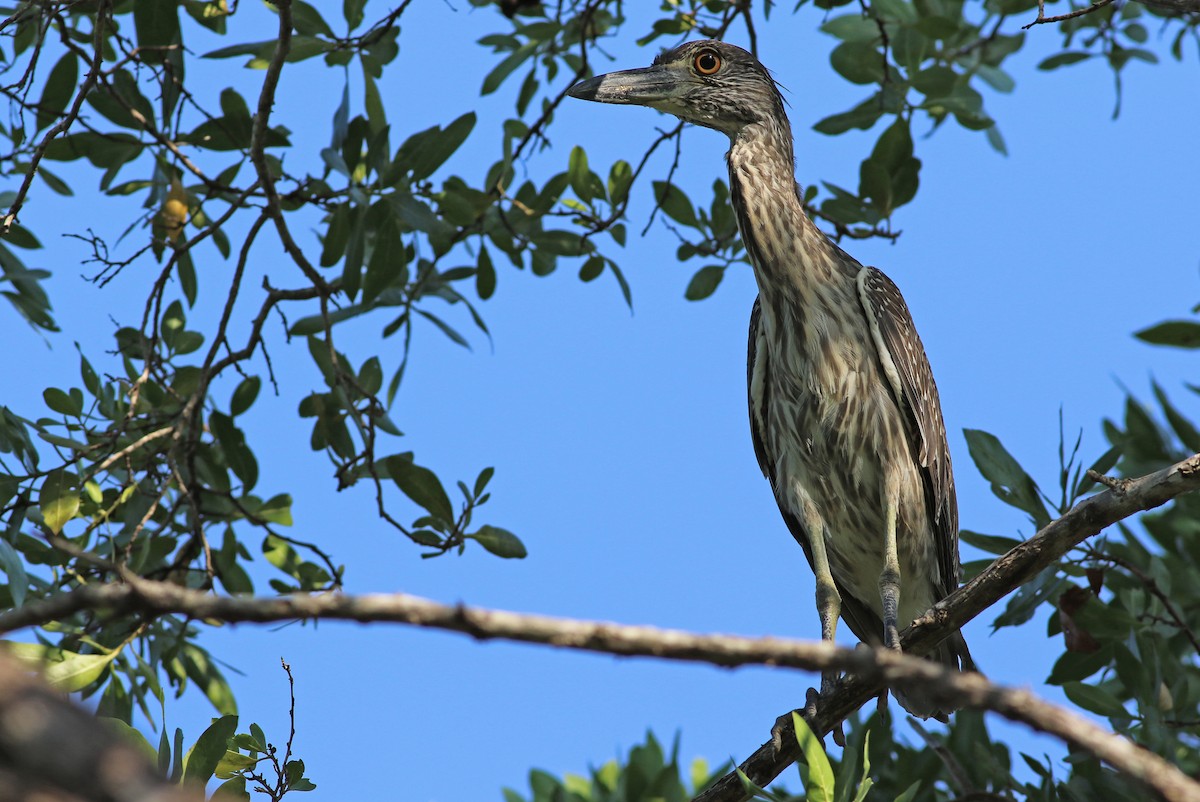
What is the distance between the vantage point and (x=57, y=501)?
3.58 metres

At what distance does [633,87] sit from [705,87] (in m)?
0.31

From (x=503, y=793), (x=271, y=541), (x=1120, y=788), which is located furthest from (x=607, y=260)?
(x=1120, y=788)

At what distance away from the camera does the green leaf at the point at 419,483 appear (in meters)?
4.05

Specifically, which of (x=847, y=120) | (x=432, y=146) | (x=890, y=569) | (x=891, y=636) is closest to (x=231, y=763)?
(x=891, y=636)

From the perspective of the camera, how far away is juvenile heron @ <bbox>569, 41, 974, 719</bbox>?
13.4ft

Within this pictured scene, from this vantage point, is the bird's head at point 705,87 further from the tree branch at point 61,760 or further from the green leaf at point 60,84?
the tree branch at point 61,760

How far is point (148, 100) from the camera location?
13.8 feet

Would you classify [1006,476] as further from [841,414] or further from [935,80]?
[935,80]

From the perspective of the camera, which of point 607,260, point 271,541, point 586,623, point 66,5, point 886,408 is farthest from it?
point 607,260

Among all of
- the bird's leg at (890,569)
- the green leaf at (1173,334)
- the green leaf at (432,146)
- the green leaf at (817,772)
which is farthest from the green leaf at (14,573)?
the green leaf at (1173,334)

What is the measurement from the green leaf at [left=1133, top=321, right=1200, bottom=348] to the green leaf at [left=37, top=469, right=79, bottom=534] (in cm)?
379

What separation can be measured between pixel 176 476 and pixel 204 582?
651 mm

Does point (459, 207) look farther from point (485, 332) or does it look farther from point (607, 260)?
point (607, 260)

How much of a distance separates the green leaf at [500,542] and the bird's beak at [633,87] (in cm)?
169
